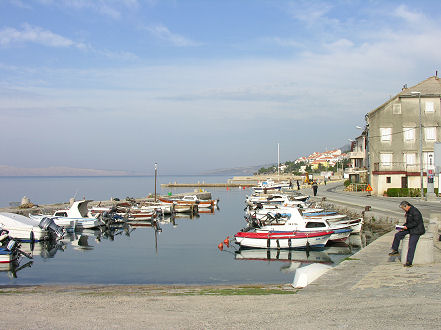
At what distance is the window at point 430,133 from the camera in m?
60.3

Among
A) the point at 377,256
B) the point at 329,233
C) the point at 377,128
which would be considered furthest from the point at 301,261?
the point at 377,128

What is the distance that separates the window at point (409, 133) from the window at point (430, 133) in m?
1.52

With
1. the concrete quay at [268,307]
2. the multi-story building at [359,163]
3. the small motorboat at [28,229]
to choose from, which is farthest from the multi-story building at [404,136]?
the concrete quay at [268,307]

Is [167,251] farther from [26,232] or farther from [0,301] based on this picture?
[0,301]

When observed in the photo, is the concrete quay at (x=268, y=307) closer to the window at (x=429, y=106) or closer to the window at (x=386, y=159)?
the window at (x=386, y=159)

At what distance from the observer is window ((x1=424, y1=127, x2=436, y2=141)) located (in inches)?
2373

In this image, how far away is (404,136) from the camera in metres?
61.3

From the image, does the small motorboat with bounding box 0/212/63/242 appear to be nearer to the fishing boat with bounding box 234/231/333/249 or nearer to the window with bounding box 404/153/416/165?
the fishing boat with bounding box 234/231/333/249

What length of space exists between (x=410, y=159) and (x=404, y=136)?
312cm

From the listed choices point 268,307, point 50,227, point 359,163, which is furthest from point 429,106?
point 268,307

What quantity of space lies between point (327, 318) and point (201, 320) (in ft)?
9.24

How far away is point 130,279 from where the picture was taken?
23328 millimetres

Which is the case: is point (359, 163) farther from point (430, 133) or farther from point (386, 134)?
point (430, 133)

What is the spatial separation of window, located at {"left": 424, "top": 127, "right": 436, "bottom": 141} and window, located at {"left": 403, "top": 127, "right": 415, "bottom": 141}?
1.52 m
